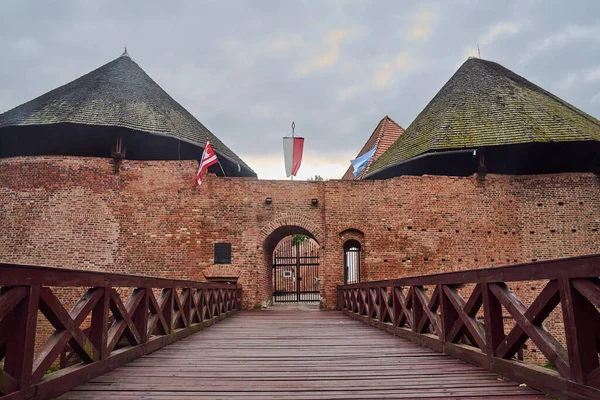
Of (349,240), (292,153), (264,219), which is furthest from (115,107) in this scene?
(349,240)

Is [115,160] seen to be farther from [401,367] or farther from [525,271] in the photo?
[525,271]

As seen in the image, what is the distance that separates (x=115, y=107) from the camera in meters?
13.2

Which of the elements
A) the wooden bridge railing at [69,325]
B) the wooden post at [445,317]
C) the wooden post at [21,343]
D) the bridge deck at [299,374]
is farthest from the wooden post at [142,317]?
the wooden post at [445,317]

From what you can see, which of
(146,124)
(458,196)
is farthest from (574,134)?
(146,124)

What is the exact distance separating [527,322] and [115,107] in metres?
13.2

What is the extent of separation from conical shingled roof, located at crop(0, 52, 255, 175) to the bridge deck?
9287 millimetres

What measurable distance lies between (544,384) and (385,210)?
10.1m

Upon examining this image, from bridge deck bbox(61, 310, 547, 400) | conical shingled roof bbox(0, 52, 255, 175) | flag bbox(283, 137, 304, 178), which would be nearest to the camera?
bridge deck bbox(61, 310, 547, 400)

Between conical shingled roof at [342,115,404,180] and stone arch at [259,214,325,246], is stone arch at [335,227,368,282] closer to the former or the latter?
stone arch at [259,214,325,246]

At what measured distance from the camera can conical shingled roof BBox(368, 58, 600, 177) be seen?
12438 millimetres

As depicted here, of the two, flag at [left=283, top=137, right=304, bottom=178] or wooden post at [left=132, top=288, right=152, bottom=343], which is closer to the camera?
wooden post at [left=132, top=288, right=152, bottom=343]

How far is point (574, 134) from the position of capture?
482 inches

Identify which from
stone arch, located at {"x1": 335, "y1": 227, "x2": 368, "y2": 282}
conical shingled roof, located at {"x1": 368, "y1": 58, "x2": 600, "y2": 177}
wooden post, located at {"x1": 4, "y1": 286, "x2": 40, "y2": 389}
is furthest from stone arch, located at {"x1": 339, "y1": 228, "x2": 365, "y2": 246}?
wooden post, located at {"x1": 4, "y1": 286, "x2": 40, "y2": 389}

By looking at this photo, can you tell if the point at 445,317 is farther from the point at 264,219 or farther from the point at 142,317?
the point at 264,219
